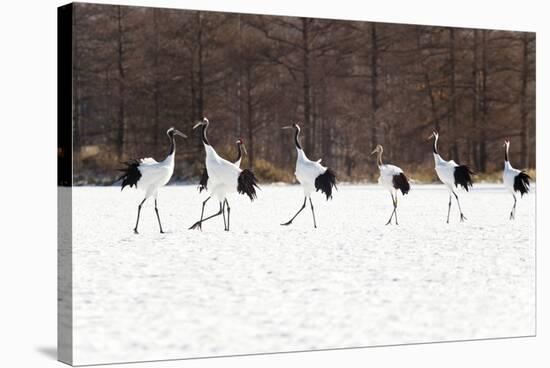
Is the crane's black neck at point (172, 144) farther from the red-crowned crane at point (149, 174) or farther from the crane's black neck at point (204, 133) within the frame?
the crane's black neck at point (204, 133)

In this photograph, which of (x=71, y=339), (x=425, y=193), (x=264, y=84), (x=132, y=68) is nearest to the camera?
(x=71, y=339)

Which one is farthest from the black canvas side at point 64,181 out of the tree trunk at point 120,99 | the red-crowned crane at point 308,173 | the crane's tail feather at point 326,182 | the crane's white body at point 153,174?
the crane's tail feather at point 326,182

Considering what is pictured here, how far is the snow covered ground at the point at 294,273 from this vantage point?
8797mm

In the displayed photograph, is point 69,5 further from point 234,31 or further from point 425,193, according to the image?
point 425,193

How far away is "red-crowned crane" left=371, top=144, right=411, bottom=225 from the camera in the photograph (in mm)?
10336

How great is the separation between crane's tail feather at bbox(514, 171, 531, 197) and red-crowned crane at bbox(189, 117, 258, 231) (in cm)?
295

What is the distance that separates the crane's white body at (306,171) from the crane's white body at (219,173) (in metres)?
0.65

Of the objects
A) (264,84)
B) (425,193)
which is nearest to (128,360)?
(264,84)

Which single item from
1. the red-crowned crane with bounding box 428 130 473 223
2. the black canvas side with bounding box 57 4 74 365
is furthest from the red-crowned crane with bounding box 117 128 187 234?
the red-crowned crane with bounding box 428 130 473 223

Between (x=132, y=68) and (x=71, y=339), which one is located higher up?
(x=132, y=68)

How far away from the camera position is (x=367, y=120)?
33.9ft

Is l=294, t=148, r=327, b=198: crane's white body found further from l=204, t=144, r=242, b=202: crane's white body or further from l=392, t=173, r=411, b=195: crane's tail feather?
l=392, t=173, r=411, b=195: crane's tail feather

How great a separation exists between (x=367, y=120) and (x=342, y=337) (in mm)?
2114

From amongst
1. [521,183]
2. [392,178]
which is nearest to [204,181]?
[392,178]
